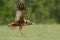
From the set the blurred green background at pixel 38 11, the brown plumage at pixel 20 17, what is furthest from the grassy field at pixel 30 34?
the blurred green background at pixel 38 11

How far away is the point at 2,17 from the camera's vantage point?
49.8 ft

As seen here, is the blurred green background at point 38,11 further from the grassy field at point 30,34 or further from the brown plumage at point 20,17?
the brown plumage at point 20,17

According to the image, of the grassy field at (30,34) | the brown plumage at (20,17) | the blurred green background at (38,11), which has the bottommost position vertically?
the blurred green background at (38,11)

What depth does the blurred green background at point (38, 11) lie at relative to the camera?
14.8 metres

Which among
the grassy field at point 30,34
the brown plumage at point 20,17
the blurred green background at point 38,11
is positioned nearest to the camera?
the brown plumage at point 20,17

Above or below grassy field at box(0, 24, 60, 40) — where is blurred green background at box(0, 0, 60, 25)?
below

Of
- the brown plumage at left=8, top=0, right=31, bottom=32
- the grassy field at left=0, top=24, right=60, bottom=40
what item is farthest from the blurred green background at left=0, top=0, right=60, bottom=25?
the brown plumage at left=8, top=0, right=31, bottom=32

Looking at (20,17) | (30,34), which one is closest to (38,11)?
(30,34)

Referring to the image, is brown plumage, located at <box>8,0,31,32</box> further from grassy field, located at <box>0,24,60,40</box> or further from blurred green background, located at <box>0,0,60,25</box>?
blurred green background, located at <box>0,0,60,25</box>

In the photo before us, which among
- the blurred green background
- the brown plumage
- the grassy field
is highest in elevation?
the brown plumage

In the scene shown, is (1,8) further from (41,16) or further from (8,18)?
(41,16)

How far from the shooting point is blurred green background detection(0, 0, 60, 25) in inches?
583

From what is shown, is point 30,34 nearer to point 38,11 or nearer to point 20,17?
point 20,17

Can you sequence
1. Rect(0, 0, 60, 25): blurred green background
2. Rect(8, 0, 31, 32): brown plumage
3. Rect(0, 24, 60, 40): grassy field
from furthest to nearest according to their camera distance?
Rect(0, 0, 60, 25): blurred green background, Rect(0, 24, 60, 40): grassy field, Rect(8, 0, 31, 32): brown plumage
